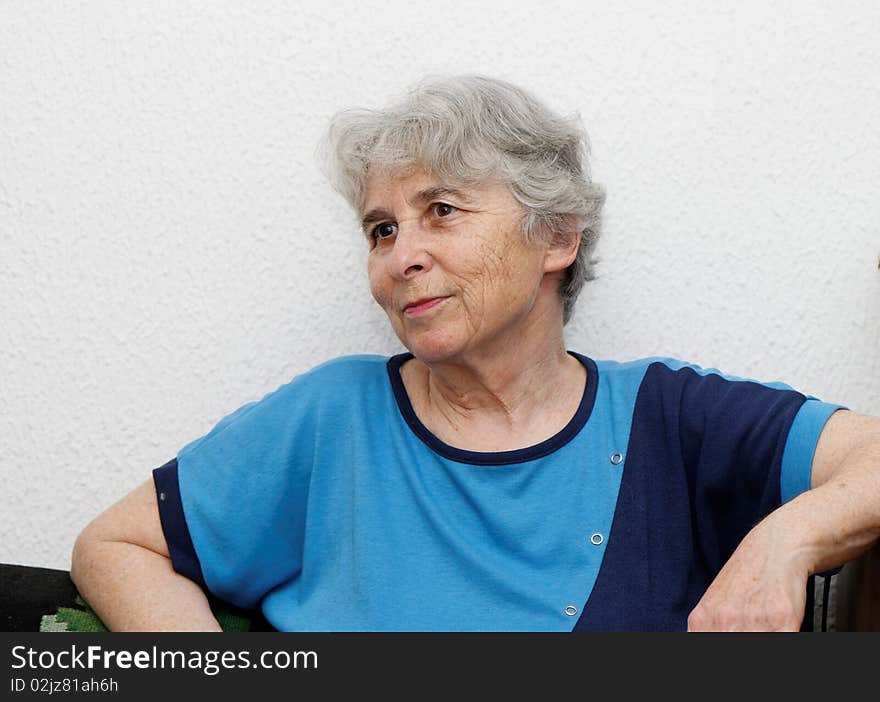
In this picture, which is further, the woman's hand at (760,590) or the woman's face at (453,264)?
the woman's face at (453,264)

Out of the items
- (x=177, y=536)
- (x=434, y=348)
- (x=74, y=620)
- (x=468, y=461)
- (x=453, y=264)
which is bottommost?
(x=74, y=620)

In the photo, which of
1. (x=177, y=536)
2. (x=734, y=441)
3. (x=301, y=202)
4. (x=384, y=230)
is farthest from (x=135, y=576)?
(x=734, y=441)

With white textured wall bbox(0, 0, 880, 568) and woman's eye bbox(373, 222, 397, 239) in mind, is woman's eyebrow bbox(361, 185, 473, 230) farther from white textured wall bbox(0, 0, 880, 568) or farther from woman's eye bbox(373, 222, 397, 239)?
white textured wall bbox(0, 0, 880, 568)

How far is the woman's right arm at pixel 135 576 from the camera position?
155 centimetres

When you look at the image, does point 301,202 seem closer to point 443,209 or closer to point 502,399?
point 443,209

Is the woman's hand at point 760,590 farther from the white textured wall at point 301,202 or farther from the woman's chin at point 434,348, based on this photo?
the white textured wall at point 301,202

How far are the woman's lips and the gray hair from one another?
170 millimetres

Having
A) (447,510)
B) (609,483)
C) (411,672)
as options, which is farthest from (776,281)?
(411,672)

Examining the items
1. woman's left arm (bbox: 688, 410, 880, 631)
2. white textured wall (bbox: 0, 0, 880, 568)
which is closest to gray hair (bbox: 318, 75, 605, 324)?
white textured wall (bbox: 0, 0, 880, 568)

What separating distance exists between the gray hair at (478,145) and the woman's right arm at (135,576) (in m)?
0.60

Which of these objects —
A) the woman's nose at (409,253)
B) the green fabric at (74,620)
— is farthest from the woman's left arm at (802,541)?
the green fabric at (74,620)

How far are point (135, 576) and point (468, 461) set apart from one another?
0.51 metres

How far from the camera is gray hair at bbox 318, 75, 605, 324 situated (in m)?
1.63

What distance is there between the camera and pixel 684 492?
1657 mm
